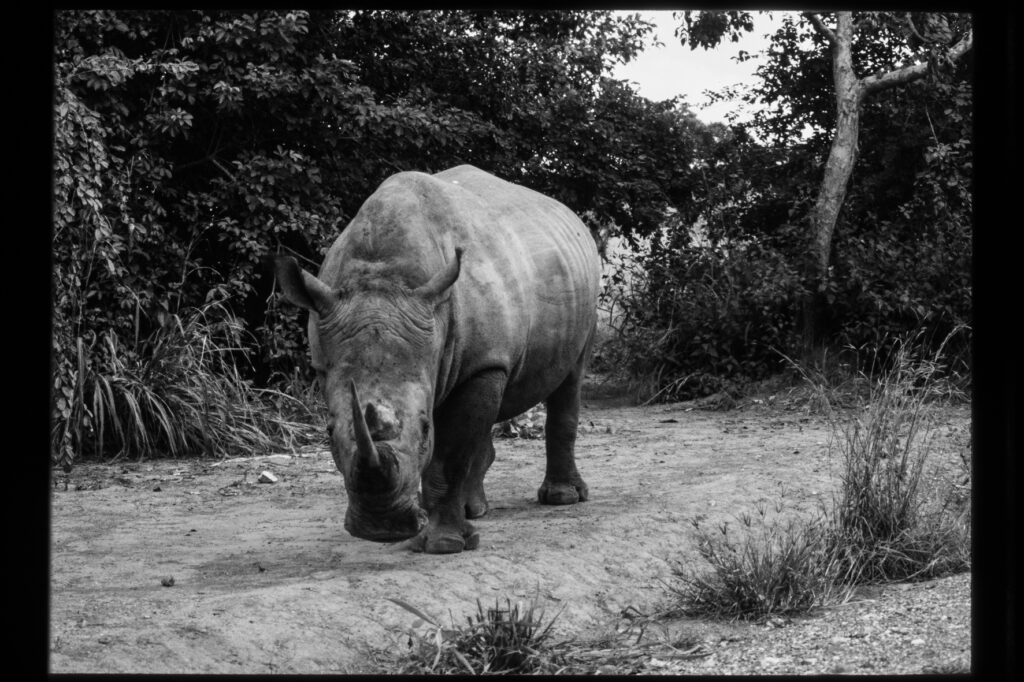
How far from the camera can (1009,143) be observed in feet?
7.02

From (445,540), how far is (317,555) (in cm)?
59

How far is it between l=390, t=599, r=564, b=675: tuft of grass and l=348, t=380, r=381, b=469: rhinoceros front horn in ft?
1.65

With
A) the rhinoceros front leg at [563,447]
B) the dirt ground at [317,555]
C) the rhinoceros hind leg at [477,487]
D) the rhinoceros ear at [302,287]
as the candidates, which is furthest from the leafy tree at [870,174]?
the rhinoceros ear at [302,287]

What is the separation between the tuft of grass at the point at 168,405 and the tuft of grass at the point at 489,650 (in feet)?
15.5

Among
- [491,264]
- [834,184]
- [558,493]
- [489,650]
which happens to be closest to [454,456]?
[491,264]

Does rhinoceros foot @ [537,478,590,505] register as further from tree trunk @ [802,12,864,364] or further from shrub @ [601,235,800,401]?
tree trunk @ [802,12,864,364]

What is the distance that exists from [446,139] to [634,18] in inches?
196

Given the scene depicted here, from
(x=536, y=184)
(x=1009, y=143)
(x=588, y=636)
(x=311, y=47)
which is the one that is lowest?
(x=588, y=636)

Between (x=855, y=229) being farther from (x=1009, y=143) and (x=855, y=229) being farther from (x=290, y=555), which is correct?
(x=1009, y=143)

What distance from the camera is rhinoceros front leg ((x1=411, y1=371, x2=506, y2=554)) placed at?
5379 mm

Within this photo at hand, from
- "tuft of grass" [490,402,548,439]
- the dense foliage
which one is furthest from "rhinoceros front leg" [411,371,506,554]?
the dense foliage

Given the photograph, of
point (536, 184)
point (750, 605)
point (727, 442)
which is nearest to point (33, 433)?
point (750, 605)

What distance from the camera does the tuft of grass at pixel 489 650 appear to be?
4.13 metres

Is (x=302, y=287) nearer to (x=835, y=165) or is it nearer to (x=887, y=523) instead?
(x=887, y=523)
